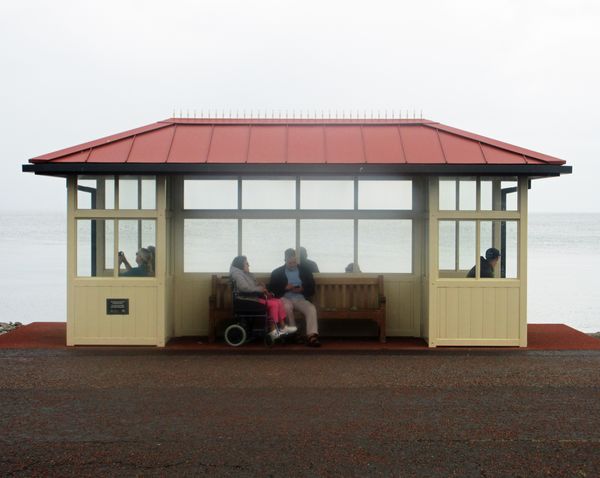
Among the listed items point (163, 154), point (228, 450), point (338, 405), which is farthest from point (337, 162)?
point (228, 450)

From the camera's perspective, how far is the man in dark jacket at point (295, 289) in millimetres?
11555

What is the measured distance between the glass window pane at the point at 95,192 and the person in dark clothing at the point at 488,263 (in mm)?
5396

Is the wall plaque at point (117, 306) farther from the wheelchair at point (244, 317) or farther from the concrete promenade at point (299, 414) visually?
the wheelchair at point (244, 317)

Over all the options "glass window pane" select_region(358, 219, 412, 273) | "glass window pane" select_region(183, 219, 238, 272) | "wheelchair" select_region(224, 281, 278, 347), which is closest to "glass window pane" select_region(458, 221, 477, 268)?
"glass window pane" select_region(358, 219, 412, 273)

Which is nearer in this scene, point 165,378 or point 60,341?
point 165,378

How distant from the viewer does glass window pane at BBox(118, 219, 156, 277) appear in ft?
38.0

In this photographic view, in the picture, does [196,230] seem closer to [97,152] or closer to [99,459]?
[97,152]

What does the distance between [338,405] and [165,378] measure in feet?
7.74

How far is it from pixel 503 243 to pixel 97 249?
20.7 feet

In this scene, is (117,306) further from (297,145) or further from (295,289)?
(297,145)

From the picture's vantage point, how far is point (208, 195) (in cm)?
1239

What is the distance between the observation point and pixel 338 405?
7883 mm

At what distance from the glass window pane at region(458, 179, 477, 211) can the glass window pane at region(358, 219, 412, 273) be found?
943mm

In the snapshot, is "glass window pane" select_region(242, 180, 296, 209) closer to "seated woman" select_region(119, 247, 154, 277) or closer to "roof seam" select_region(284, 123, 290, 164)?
"roof seam" select_region(284, 123, 290, 164)
